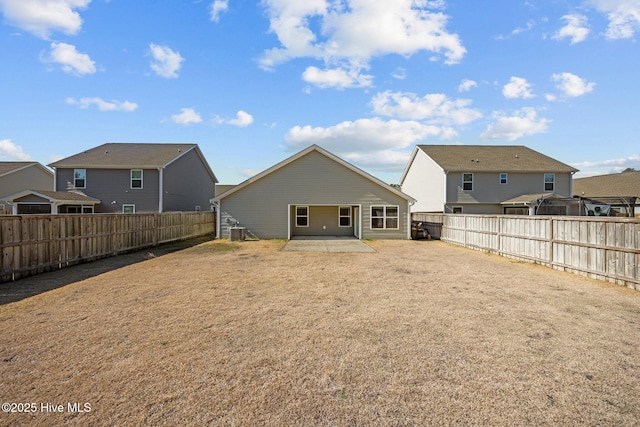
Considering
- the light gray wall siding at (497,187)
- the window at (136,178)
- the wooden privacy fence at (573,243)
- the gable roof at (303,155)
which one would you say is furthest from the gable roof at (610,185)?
the window at (136,178)

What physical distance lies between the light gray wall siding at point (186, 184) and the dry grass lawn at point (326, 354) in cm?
1686

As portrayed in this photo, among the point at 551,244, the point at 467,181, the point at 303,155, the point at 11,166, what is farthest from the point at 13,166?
the point at 551,244

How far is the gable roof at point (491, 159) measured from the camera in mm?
25688

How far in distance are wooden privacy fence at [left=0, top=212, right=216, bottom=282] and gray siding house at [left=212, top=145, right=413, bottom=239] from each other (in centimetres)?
464

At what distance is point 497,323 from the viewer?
16.9 ft

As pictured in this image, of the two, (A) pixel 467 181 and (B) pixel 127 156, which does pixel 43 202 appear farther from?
(A) pixel 467 181

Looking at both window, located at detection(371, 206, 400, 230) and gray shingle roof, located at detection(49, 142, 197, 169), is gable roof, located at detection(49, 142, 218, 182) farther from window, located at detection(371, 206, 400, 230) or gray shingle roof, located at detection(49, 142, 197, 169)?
window, located at detection(371, 206, 400, 230)

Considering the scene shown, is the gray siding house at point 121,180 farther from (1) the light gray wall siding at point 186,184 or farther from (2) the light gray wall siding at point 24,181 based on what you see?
(2) the light gray wall siding at point 24,181

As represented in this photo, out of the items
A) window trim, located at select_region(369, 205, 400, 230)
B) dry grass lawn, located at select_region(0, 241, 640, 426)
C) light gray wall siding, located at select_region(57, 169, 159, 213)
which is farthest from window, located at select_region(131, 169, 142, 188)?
dry grass lawn, located at select_region(0, 241, 640, 426)

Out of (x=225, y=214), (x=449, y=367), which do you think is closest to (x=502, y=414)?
(x=449, y=367)

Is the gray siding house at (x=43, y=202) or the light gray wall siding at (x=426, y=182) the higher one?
the light gray wall siding at (x=426, y=182)

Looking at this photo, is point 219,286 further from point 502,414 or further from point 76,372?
point 502,414

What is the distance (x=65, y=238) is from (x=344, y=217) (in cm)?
1457

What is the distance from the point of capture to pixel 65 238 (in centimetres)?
995
